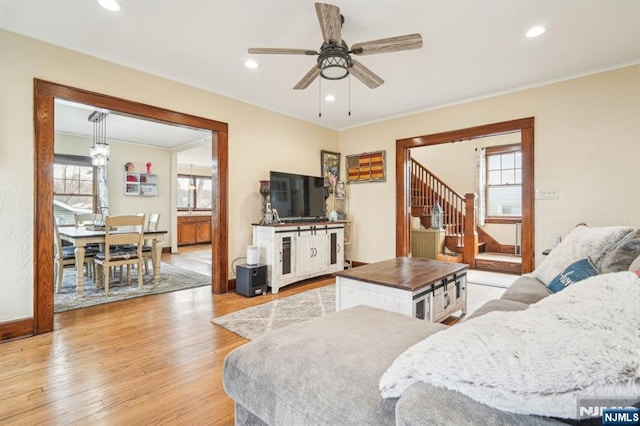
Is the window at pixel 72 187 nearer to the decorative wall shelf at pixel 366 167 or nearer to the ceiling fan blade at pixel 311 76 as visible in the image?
the decorative wall shelf at pixel 366 167

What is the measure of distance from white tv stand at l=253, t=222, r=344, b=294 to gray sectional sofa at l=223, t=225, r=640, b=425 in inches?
102

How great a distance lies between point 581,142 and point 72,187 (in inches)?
338

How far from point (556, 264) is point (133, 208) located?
7681mm

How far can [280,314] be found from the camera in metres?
3.15

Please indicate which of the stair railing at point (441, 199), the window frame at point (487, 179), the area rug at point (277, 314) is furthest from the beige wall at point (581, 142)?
the window frame at point (487, 179)

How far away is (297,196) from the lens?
4.81 metres

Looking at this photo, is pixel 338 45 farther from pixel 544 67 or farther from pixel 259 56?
pixel 544 67

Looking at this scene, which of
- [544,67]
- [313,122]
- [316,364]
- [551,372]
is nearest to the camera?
[551,372]

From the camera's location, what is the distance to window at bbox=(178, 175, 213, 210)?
974 cm

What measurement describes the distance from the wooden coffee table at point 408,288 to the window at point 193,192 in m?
8.29

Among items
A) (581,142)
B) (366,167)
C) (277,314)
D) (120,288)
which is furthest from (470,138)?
(120,288)

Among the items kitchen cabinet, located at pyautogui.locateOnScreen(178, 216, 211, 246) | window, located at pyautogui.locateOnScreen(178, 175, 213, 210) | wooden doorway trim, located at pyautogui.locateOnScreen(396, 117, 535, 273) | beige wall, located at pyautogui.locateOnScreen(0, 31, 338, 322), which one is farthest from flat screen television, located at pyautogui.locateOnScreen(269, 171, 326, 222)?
window, located at pyautogui.locateOnScreen(178, 175, 213, 210)

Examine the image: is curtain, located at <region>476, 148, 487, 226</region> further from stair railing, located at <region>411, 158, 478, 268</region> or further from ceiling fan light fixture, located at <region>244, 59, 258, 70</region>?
ceiling fan light fixture, located at <region>244, 59, 258, 70</region>

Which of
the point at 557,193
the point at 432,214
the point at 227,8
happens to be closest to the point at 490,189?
the point at 432,214
